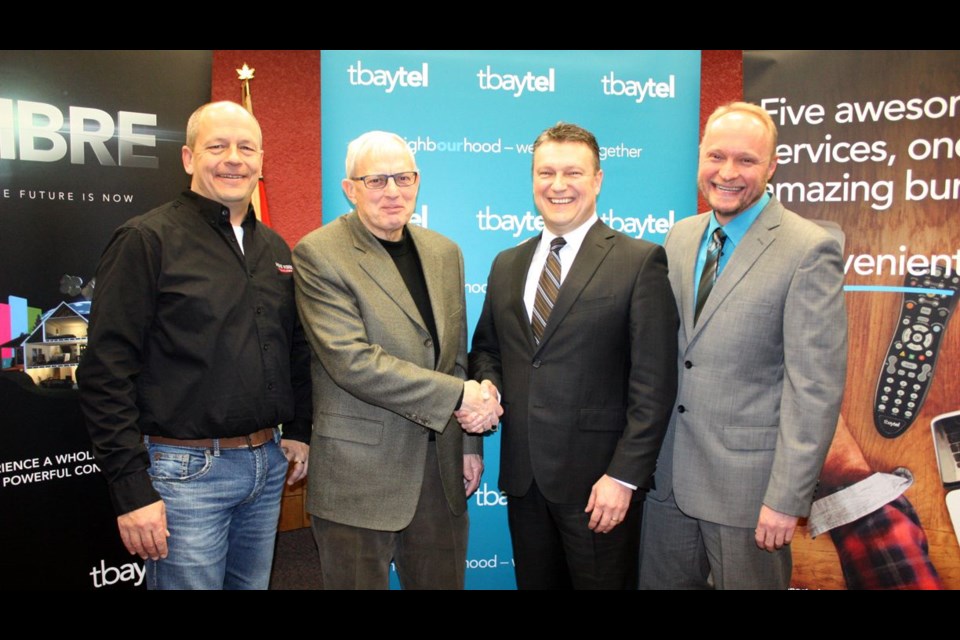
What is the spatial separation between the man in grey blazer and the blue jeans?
20 cm

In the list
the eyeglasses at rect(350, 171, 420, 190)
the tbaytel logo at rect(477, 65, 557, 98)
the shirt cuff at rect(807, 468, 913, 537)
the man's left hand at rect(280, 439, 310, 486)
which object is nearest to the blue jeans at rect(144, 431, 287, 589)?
the man's left hand at rect(280, 439, 310, 486)

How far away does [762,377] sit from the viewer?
2086mm

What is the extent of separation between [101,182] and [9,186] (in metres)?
0.35

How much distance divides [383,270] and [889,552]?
2.99 metres

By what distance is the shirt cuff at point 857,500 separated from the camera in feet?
10.7

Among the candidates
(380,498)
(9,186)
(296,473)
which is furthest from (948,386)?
(9,186)

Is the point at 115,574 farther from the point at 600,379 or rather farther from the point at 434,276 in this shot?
the point at 600,379

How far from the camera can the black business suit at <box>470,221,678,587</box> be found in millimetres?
2004

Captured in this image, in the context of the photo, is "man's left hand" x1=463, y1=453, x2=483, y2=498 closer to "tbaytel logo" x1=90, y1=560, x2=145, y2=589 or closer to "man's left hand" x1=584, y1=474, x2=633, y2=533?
"man's left hand" x1=584, y1=474, x2=633, y2=533

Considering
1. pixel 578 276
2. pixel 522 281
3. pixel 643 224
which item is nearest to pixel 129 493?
pixel 522 281

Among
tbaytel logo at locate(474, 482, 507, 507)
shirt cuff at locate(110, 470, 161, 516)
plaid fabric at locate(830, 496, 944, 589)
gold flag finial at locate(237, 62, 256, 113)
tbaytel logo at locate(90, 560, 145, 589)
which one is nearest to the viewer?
shirt cuff at locate(110, 470, 161, 516)

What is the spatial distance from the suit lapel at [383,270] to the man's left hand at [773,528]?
4.12 feet

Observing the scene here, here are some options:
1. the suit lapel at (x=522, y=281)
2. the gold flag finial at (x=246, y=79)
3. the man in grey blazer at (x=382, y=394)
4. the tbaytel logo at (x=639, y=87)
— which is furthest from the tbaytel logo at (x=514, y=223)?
the gold flag finial at (x=246, y=79)

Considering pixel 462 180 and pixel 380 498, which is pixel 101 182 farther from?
pixel 380 498
